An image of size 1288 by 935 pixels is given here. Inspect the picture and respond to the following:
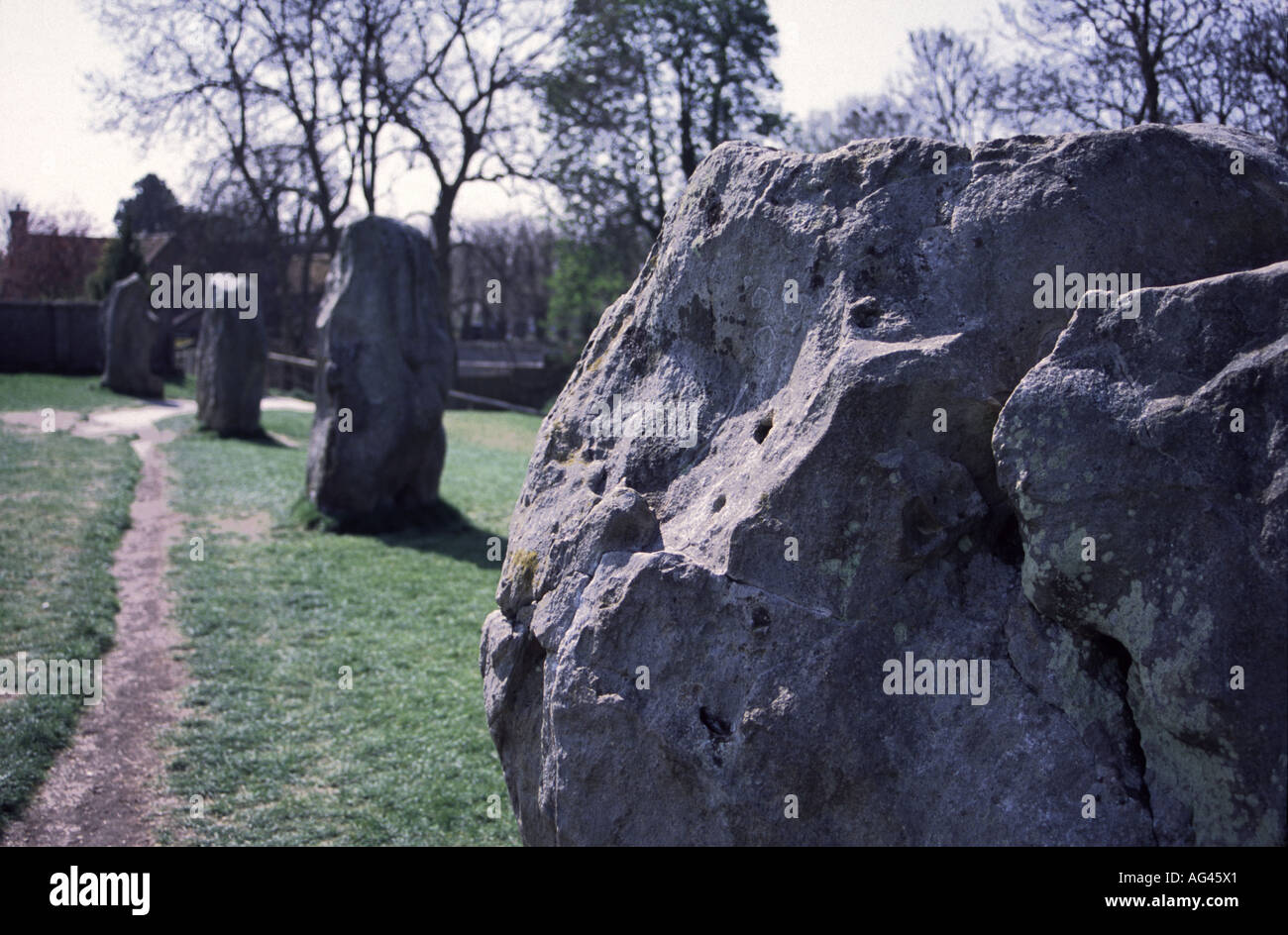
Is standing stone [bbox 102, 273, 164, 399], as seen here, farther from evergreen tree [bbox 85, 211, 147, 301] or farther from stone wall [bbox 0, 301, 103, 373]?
evergreen tree [bbox 85, 211, 147, 301]

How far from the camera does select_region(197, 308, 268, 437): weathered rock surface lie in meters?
17.8

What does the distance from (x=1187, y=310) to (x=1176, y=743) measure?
101 centimetres

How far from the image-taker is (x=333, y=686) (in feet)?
21.5

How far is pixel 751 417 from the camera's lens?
3480 millimetres

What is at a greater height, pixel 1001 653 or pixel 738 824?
pixel 1001 653

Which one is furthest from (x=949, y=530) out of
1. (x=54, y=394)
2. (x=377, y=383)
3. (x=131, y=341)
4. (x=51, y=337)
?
(x=51, y=337)

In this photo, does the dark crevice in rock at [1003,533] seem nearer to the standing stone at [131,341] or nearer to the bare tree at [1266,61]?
the bare tree at [1266,61]

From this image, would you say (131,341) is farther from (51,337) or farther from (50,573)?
(50,573)

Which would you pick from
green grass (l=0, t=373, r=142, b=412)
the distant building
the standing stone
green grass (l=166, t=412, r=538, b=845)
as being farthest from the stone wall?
green grass (l=166, t=412, r=538, b=845)

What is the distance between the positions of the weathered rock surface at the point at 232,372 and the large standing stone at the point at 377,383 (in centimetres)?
705

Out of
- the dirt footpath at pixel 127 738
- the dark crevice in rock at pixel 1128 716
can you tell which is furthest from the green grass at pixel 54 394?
the dark crevice in rock at pixel 1128 716

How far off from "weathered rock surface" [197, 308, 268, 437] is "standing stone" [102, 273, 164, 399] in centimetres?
503

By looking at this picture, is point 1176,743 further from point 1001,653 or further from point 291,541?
point 291,541
